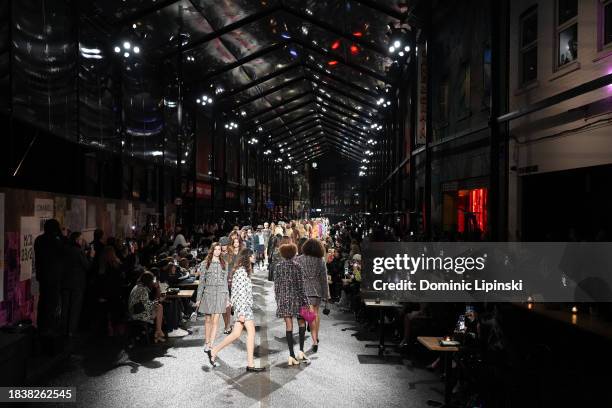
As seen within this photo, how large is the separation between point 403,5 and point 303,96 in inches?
796

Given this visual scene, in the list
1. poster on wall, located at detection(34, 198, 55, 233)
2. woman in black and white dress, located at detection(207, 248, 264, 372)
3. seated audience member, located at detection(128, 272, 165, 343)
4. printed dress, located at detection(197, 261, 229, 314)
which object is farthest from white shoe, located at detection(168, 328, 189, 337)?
poster on wall, located at detection(34, 198, 55, 233)

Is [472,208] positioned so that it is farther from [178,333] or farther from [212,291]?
[212,291]

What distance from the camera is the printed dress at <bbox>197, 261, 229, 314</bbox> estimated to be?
29.6ft

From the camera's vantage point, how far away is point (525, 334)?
802 centimetres

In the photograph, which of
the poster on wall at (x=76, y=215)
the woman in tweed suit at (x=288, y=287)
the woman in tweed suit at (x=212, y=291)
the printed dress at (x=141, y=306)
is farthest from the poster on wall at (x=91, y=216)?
the woman in tweed suit at (x=288, y=287)

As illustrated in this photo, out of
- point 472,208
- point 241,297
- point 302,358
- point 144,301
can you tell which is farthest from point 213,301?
point 472,208

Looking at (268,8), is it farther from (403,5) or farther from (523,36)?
(523,36)

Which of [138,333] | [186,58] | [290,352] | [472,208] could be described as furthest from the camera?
[186,58]

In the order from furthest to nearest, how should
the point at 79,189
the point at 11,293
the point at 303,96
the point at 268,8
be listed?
the point at 303,96 → the point at 268,8 → the point at 79,189 → the point at 11,293

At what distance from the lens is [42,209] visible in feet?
36.5

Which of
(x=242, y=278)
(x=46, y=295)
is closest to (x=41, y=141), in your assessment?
(x=46, y=295)

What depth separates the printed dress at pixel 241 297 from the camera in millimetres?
8266

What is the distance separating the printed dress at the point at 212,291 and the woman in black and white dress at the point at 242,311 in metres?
0.64

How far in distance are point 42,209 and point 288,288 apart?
5.85 metres
